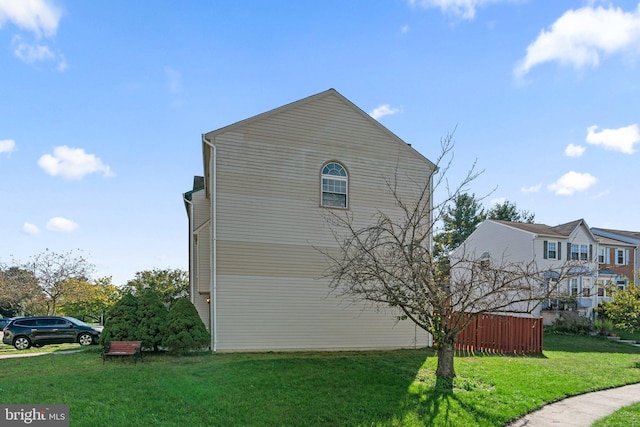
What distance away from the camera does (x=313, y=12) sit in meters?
11.0

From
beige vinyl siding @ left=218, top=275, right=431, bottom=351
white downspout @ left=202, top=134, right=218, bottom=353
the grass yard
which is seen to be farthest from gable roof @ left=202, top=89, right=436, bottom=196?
the grass yard

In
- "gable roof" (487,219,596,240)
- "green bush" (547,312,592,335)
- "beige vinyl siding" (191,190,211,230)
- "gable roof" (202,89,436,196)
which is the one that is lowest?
"green bush" (547,312,592,335)

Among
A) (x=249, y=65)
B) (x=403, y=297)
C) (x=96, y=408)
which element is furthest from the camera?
(x=249, y=65)

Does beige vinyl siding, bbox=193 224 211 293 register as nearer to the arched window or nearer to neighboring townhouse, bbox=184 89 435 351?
neighboring townhouse, bbox=184 89 435 351

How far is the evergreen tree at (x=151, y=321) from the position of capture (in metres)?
11.6

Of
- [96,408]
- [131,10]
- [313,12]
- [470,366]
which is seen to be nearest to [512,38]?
[313,12]

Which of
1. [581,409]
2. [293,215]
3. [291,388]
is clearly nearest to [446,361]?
[581,409]

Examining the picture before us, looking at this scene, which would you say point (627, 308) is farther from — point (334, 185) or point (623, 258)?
point (623, 258)

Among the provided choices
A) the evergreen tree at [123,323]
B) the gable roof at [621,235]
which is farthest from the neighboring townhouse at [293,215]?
the gable roof at [621,235]

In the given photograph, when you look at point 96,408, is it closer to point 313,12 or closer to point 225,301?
point 225,301

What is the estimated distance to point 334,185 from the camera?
45.1 feet

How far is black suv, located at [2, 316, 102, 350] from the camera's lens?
52.3 feet

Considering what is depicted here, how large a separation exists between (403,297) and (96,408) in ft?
19.0

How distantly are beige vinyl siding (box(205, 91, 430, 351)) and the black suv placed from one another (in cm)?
776
